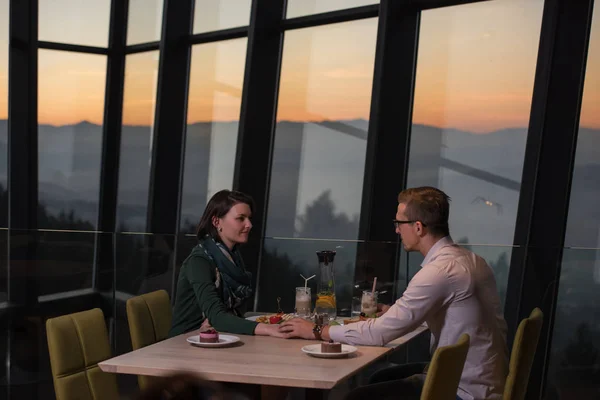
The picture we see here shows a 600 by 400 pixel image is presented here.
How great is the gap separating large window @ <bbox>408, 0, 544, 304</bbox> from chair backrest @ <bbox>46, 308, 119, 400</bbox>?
335cm

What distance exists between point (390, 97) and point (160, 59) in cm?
242

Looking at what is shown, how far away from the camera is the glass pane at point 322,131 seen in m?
6.21

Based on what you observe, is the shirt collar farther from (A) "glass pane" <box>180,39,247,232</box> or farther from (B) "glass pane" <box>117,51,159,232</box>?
(B) "glass pane" <box>117,51,159,232</box>

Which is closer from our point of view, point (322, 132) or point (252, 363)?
point (252, 363)

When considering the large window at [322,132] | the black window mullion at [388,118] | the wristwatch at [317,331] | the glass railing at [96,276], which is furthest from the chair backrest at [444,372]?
the large window at [322,132]

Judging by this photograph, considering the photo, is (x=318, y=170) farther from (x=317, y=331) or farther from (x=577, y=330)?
(x=317, y=331)

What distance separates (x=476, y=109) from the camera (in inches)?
223

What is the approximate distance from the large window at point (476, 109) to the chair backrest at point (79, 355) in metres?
3.35

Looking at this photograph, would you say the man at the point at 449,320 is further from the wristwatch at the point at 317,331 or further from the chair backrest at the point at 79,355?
the chair backrest at the point at 79,355

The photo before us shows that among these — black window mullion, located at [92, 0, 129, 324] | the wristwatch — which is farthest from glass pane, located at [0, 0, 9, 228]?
the wristwatch

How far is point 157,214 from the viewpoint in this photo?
7242mm

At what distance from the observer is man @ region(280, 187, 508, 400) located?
2850mm

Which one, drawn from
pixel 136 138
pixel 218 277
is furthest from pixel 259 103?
pixel 218 277

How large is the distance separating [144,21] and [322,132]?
2.29 meters
